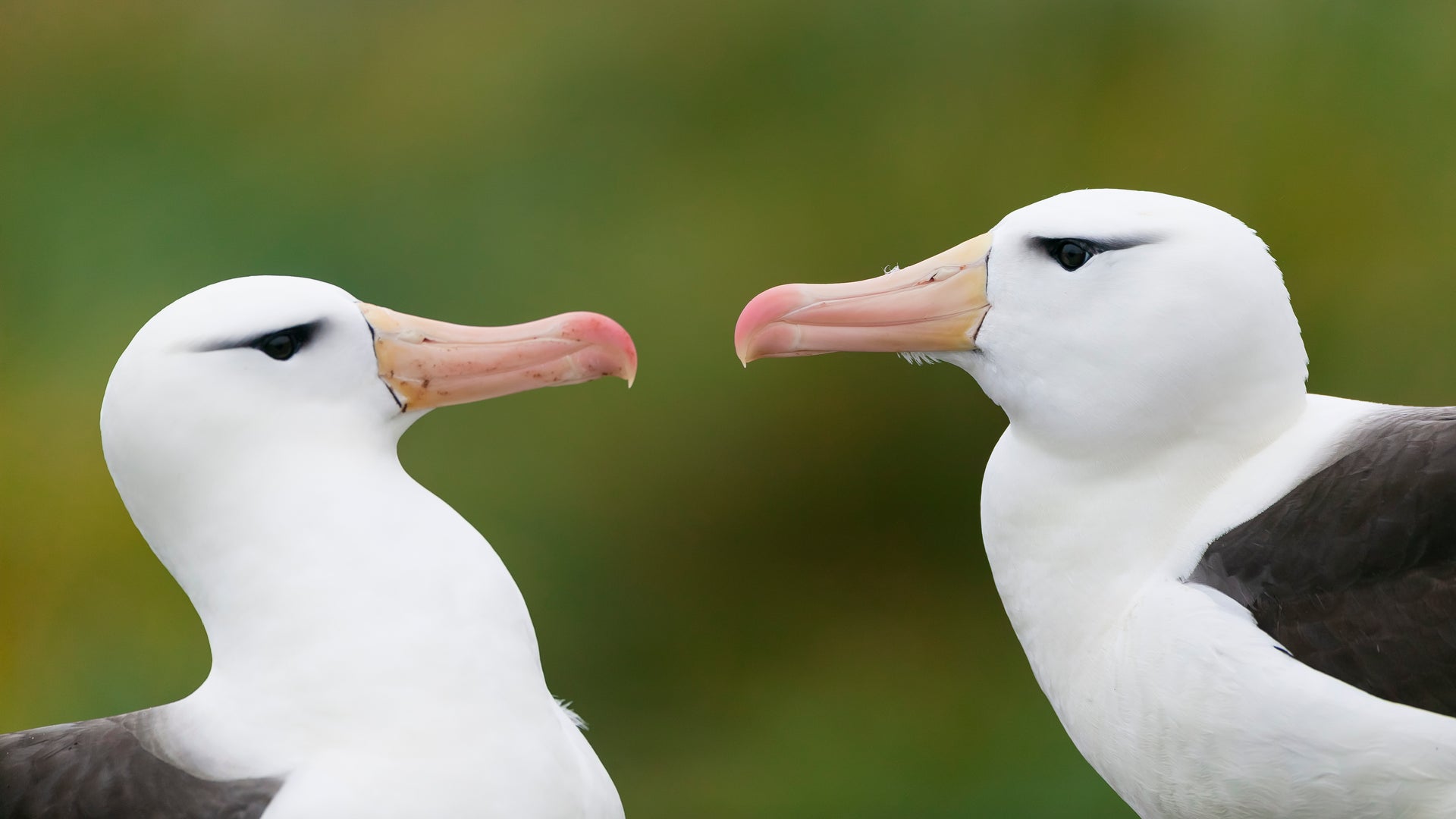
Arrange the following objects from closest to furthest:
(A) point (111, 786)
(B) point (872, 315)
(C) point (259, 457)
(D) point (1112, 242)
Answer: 1. (A) point (111, 786)
2. (C) point (259, 457)
3. (D) point (1112, 242)
4. (B) point (872, 315)

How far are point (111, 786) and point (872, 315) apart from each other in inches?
44.4

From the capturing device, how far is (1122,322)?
1.69m

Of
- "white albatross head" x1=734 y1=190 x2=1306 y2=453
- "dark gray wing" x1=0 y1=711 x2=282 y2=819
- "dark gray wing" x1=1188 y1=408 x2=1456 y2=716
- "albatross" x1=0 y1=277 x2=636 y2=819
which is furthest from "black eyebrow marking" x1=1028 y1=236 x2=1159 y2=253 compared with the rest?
"dark gray wing" x1=0 y1=711 x2=282 y2=819

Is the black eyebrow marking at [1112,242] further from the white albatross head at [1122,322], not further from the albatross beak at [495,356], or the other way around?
the albatross beak at [495,356]

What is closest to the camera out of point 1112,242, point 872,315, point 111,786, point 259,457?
point 111,786

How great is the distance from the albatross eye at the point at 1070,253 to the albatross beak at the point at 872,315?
102 millimetres

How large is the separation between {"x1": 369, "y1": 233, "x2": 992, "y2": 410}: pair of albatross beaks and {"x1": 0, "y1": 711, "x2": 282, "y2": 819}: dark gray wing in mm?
519

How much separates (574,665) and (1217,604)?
295 centimetres

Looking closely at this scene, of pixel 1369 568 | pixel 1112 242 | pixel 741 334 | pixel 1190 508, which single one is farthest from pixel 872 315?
pixel 1369 568

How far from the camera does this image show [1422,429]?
165 cm

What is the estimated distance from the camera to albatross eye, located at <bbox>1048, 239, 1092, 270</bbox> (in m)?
1.74

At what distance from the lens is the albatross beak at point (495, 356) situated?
172 centimetres

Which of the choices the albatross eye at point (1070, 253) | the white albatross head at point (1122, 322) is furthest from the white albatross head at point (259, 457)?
the albatross eye at point (1070, 253)

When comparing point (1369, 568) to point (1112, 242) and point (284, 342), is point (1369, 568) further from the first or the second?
point (284, 342)
